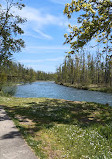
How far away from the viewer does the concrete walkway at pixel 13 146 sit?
404 centimetres

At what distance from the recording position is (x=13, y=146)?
4574mm

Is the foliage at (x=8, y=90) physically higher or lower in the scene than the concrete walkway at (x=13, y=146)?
higher

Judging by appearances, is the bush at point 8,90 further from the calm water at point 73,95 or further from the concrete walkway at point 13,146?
the concrete walkway at point 13,146

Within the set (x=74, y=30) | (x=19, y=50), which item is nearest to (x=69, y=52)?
(x=74, y=30)

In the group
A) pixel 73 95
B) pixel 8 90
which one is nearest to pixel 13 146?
pixel 8 90

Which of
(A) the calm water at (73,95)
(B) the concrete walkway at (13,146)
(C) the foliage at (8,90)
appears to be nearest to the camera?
(B) the concrete walkway at (13,146)

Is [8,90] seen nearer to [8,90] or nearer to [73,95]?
[8,90]

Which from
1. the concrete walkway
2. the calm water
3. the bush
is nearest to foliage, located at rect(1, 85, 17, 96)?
the bush

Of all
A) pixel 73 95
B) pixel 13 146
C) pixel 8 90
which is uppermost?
pixel 8 90

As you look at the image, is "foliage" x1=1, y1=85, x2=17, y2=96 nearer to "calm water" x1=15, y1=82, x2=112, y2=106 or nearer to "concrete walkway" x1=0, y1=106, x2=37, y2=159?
"calm water" x1=15, y1=82, x2=112, y2=106

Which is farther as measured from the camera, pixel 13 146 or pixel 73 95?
pixel 73 95

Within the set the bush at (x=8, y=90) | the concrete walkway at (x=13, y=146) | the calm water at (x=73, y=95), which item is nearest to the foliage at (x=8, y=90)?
the bush at (x=8, y=90)

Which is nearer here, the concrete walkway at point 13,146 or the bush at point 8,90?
the concrete walkway at point 13,146

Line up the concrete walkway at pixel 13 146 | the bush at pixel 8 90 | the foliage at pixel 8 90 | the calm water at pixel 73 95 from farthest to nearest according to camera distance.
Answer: the calm water at pixel 73 95 < the bush at pixel 8 90 < the foliage at pixel 8 90 < the concrete walkway at pixel 13 146
